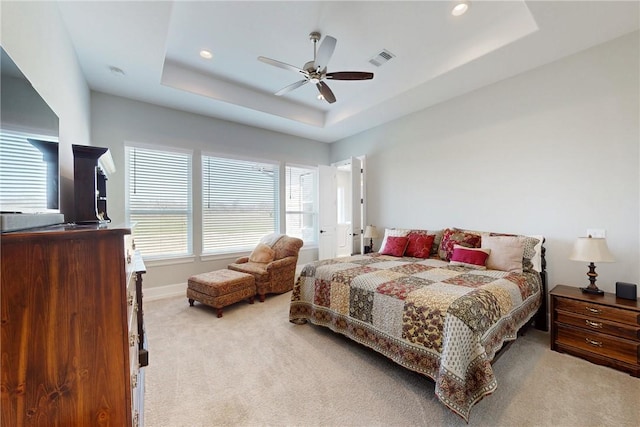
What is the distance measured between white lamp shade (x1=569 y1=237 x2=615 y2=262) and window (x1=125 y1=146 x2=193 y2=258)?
4751mm

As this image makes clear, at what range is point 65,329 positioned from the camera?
866 mm

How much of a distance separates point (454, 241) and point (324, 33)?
9.20ft

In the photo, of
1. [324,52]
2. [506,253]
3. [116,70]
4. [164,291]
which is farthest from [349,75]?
[164,291]

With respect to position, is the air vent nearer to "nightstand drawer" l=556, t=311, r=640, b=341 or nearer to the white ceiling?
the white ceiling

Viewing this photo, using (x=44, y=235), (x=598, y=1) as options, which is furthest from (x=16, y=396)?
(x=598, y=1)

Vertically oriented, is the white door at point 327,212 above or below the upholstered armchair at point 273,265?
above

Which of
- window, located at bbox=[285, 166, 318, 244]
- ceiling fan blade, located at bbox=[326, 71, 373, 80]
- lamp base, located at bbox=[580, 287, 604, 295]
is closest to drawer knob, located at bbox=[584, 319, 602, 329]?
lamp base, located at bbox=[580, 287, 604, 295]

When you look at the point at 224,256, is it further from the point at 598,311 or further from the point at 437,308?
the point at 598,311

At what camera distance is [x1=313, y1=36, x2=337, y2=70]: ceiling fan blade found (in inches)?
90.7

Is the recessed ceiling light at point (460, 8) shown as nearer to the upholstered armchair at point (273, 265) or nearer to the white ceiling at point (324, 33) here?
the white ceiling at point (324, 33)

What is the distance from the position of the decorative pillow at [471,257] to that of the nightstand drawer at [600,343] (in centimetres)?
79

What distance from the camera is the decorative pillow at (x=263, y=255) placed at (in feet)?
13.7

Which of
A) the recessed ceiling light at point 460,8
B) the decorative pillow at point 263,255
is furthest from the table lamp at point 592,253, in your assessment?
the decorative pillow at point 263,255

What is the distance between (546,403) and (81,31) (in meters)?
4.55
